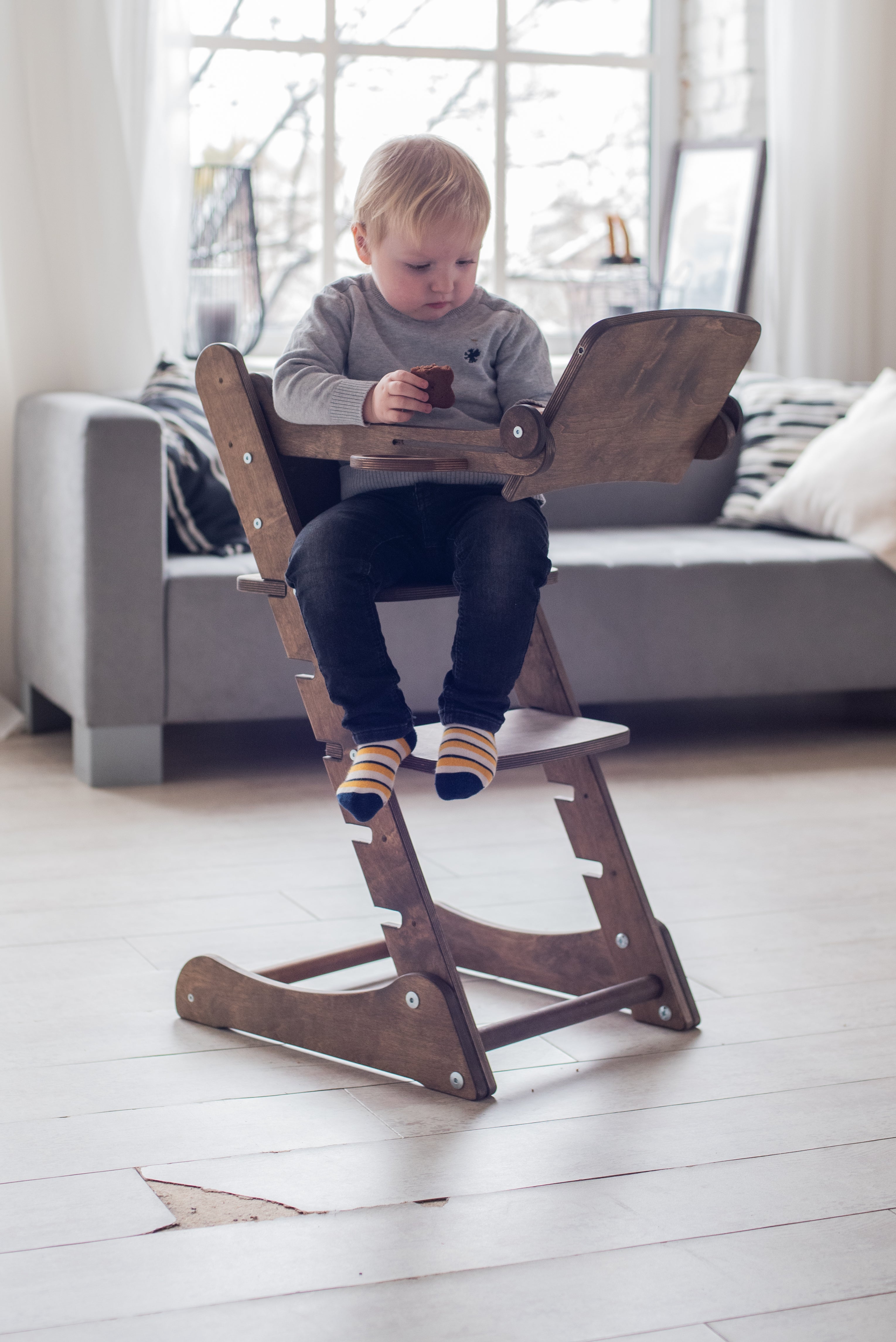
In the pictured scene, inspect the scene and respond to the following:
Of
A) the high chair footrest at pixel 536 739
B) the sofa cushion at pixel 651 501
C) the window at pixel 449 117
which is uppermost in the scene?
the window at pixel 449 117

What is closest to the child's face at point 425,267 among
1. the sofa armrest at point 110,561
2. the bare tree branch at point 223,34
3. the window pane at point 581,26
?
the sofa armrest at point 110,561

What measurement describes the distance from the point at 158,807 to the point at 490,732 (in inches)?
48.9

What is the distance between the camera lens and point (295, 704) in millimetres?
2785

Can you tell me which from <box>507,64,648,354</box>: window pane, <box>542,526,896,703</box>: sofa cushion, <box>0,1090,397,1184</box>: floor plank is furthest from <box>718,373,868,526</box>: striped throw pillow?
<box>0,1090,397,1184</box>: floor plank

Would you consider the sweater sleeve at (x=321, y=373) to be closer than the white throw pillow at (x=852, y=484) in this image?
Yes

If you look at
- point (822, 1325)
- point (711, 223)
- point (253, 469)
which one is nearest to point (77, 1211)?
point (822, 1325)

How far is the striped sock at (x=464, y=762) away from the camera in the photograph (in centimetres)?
143

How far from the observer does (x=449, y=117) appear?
158 inches

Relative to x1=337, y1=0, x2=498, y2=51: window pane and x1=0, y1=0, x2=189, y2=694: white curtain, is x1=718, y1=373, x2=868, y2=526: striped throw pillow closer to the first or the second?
x1=337, y1=0, x2=498, y2=51: window pane

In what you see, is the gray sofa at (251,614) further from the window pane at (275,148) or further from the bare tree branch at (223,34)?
the bare tree branch at (223,34)

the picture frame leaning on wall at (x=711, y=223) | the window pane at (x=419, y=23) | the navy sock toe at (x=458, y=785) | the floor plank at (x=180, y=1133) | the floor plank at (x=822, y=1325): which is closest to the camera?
the floor plank at (x=822, y=1325)

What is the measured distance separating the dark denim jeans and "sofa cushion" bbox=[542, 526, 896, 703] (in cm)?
140

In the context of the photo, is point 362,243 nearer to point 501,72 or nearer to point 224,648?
point 224,648

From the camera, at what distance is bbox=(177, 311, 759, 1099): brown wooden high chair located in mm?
1376
